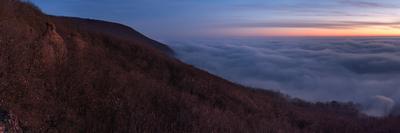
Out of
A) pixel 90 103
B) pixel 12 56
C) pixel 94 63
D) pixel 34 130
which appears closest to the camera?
pixel 34 130

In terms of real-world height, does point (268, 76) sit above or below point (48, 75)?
below

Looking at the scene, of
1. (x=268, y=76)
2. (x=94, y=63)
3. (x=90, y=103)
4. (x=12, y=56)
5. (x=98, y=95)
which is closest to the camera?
(x=12, y=56)

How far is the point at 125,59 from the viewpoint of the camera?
24.0 meters

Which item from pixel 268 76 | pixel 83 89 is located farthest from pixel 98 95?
pixel 268 76

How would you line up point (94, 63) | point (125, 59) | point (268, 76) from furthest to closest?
point (268, 76)
point (125, 59)
point (94, 63)

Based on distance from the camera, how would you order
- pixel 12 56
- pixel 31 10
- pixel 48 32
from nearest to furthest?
pixel 12 56 → pixel 48 32 → pixel 31 10

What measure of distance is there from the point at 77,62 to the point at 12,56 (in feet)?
14.2

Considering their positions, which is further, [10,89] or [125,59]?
[125,59]

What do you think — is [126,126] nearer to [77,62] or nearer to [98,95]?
[98,95]

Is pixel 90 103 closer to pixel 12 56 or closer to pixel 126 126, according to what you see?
pixel 126 126

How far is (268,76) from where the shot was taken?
14362 cm

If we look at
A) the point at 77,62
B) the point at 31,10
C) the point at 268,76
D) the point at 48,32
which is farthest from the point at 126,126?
the point at 268,76

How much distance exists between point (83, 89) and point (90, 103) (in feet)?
2.68

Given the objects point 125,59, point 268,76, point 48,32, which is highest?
point 48,32
